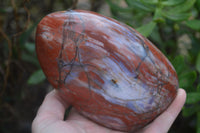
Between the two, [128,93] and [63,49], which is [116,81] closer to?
[128,93]

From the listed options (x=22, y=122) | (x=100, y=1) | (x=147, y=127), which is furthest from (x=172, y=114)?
(x=100, y=1)

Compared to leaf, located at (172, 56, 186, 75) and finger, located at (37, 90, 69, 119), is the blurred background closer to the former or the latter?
leaf, located at (172, 56, 186, 75)

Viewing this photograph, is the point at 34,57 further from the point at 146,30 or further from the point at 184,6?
the point at 184,6

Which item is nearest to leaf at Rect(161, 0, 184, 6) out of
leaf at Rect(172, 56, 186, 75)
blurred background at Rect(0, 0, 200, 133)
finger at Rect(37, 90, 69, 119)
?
blurred background at Rect(0, 0, 200, 133)

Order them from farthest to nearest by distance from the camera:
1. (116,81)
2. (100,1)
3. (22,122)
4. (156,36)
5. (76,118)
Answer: (100,1) → (22,122) → (156,36) → (76,118) → (116,81)

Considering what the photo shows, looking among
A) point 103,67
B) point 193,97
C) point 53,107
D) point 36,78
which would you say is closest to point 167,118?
point 193,97

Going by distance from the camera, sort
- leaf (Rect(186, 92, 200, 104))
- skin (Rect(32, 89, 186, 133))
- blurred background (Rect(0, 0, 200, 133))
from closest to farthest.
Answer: skin (Rect(32, 89, 186, 133)) < leaf (Rect(186, 92, 200, 104)) < blurred background (Rect(0, 0, 200, 133))

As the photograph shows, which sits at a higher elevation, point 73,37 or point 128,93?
point 73,37
